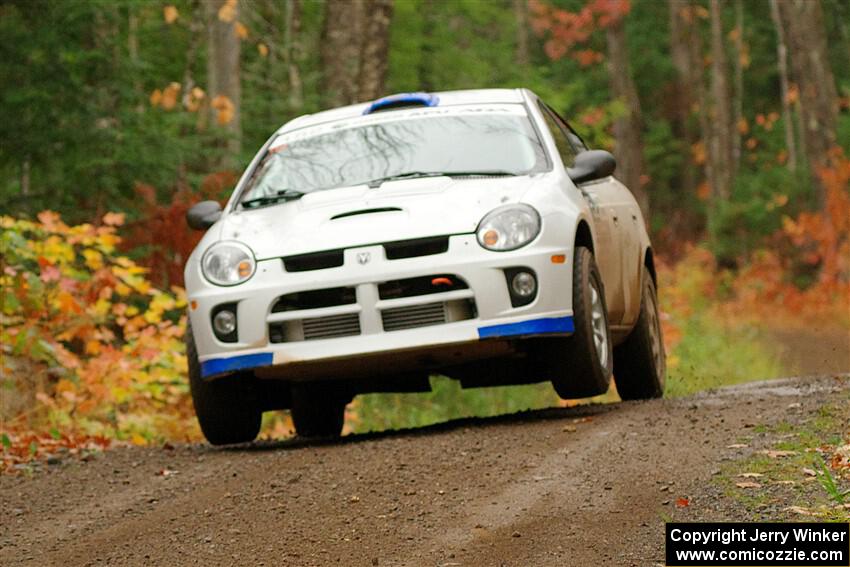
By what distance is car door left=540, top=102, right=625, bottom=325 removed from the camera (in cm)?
897

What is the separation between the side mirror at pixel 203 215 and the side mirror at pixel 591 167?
2028mm

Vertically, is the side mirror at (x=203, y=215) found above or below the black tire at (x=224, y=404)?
above

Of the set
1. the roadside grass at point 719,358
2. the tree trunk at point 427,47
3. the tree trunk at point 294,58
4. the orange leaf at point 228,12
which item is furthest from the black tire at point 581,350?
the tree trunk at point 427,47

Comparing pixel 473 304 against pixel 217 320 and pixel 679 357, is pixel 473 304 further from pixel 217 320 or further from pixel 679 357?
pixel 679 357

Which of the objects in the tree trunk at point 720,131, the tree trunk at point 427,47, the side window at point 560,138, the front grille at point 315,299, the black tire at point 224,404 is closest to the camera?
the front grille at point 315,299

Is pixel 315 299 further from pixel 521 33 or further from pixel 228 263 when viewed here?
pixel 521 33

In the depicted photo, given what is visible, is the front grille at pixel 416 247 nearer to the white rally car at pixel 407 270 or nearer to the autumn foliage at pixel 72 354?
the white rally car at pixel 407 270

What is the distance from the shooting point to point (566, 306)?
26.3ft

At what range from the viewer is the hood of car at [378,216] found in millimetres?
7941

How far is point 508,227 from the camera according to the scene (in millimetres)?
7949

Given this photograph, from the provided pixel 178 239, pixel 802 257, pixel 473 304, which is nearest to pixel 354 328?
pixel 473 304

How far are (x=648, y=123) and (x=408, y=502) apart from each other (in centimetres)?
4672

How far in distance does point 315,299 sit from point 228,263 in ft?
1.72

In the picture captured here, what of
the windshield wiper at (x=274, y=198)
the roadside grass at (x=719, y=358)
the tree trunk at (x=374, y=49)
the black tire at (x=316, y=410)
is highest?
the tree trunk at (x=374, y=49)
